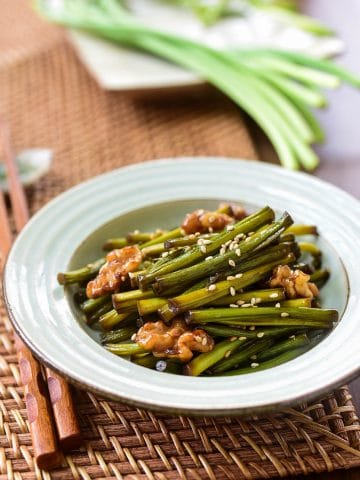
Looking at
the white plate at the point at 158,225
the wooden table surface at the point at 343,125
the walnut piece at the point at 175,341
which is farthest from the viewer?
the wooden table surface at the point at 343,125

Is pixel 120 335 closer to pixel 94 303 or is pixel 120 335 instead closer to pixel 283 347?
pixel 94 303

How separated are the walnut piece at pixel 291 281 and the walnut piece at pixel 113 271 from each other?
0.89ft

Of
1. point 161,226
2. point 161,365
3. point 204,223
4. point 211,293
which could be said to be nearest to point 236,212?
point 204,223

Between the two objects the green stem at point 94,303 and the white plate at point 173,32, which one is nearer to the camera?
the green stem at point 94,303

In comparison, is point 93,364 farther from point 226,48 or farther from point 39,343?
point 226,48

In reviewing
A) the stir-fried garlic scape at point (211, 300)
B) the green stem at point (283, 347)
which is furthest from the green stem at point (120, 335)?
the green stem at point (283, 347)

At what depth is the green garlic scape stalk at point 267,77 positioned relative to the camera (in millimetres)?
2125

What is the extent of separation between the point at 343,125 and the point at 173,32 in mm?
726

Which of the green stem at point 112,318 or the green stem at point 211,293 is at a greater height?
the green stem at point 211,293

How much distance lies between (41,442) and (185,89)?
1490mm

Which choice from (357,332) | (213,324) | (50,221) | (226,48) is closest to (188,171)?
(50,221)

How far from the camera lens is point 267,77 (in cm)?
232

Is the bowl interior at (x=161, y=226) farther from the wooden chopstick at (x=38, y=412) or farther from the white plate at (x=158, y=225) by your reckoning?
the wooden chopstick at (x=38, y=412)

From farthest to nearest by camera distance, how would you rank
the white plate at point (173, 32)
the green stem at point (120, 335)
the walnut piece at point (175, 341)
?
the white plate at point (173, 32)
the green stem at point (120, 335)
the walnut piece at point (175, 341)
